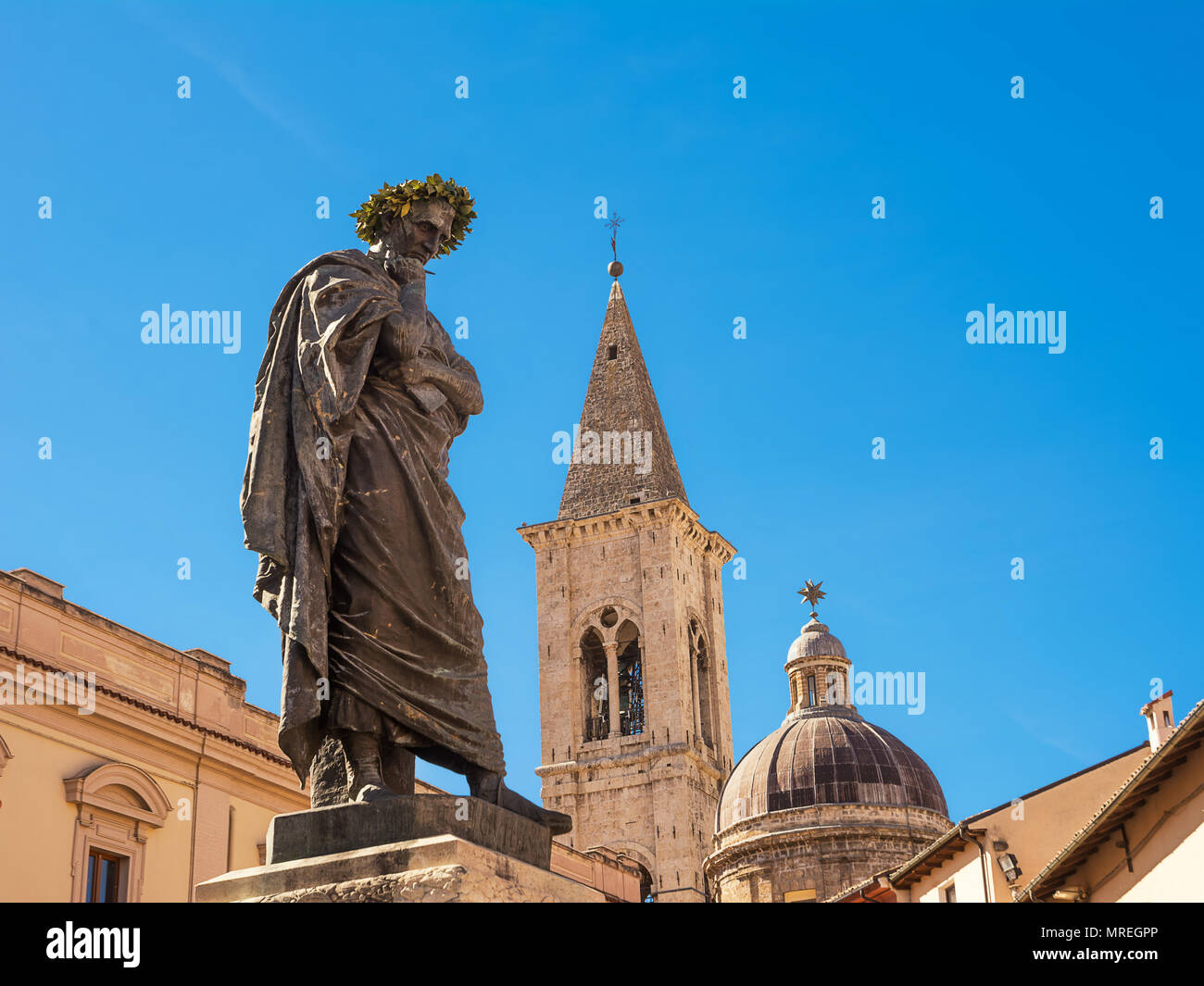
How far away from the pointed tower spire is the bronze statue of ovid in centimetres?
6316

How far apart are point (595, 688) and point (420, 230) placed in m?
63.5

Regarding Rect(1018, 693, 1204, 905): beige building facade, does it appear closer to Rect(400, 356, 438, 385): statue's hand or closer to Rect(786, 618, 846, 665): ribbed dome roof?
Rect(400, 356, 438, 385): statue's hand

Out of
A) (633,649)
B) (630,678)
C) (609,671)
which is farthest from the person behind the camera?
(630,678)

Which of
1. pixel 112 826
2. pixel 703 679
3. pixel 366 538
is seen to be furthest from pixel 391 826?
pixel 703 679

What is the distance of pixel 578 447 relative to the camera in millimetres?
74188

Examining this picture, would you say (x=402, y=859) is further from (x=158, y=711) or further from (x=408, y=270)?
(x=158, y=711)

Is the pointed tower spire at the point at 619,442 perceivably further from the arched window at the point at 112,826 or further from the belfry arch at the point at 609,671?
the arched window at the point at 112,826

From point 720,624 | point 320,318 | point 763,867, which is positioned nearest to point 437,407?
point 320,318

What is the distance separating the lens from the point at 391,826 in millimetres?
5133

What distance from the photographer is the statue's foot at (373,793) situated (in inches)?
→ 207

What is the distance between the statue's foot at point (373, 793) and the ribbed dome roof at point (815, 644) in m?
51.0

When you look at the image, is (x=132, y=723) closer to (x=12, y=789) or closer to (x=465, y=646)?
(x=12, y=789)

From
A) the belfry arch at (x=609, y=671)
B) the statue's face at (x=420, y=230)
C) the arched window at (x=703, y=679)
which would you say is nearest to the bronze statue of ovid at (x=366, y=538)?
the statue's face at (x=420, y=230)

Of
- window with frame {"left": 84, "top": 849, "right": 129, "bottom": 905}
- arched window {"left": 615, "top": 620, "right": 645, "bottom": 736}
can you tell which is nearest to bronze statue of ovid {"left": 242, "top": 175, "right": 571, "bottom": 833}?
window with frame {"left": 84, "top": 849, "right": 129, "bottom": 905}
